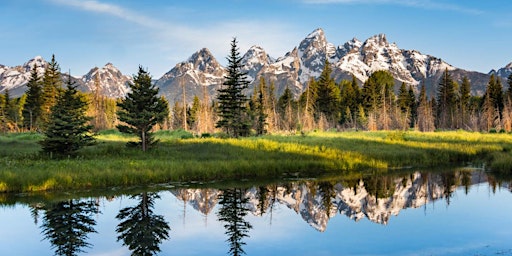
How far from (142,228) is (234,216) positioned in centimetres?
365

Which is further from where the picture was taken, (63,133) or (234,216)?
(63,133)

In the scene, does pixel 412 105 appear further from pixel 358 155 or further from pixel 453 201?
pixel 453 201

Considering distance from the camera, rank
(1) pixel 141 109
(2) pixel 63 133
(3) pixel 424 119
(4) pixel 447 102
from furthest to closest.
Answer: (4) pixel 447 102 < (3) pixel 424 119 < (1) pixel 141 109 < (2) pixel 63 133

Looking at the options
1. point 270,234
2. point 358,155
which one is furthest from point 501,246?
point 358,155

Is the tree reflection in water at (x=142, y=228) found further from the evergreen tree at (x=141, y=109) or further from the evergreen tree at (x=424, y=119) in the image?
the evergreen tree at (x=424, y=119)

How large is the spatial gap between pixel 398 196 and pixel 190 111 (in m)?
106

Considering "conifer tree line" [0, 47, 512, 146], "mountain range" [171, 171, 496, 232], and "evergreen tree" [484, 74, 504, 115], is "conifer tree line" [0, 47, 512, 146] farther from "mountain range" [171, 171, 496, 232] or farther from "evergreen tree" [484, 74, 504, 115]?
"mountain range" [171, 171, 496, 232]

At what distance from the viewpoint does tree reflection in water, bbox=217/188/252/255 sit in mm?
13750

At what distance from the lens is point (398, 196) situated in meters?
21.3

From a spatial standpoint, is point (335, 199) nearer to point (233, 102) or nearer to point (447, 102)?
point (233, 102)

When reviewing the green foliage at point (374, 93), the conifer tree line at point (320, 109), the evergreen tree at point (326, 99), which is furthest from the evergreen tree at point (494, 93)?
the evergreen tree at point (326, 99)

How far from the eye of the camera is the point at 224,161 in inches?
1065

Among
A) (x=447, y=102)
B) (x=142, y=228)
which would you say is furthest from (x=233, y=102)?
(x=447, y=102)

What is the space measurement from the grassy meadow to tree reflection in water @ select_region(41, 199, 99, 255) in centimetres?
323
